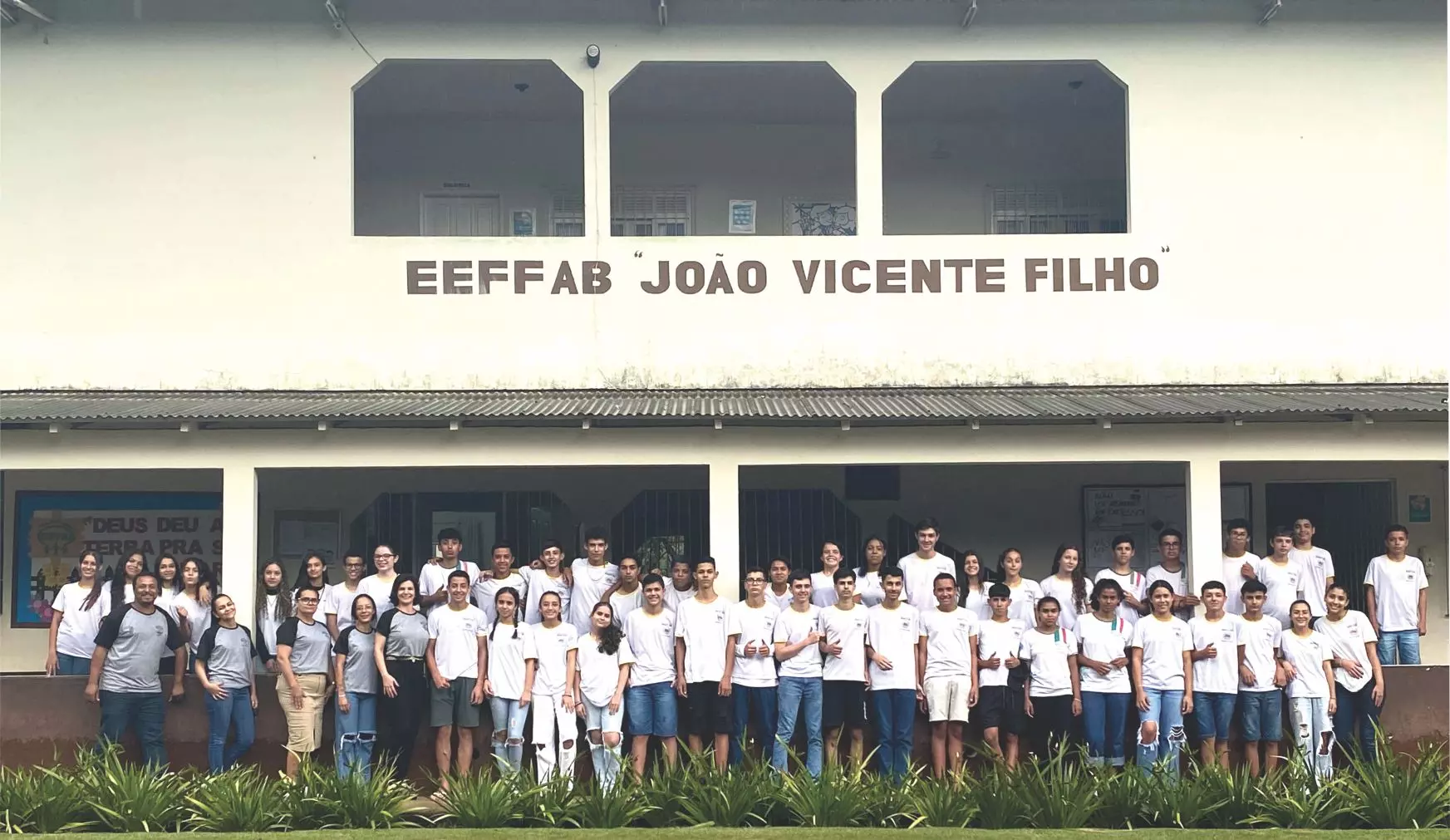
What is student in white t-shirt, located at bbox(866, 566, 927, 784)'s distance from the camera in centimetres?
905

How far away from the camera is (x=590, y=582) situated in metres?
9.73

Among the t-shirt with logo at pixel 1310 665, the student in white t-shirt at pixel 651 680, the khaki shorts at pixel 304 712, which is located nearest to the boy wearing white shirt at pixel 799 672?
the student in white t-shirt at pixel 651 680

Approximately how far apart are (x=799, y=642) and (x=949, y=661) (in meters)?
1.01

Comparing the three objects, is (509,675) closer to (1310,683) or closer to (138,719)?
(138,719)

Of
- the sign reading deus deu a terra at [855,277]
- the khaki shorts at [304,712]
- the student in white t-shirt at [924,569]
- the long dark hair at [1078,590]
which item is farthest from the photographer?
the sign reading deus deu a terra at [855,277]

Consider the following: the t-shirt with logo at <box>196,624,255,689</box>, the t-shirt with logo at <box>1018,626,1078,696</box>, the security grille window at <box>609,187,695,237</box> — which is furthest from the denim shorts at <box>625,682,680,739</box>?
the security grille window at <box>609,187,695,237</box>

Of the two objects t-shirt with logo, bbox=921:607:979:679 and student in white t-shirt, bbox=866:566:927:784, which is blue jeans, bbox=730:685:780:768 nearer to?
student in white t-shirt, bbox=866:566:927:784

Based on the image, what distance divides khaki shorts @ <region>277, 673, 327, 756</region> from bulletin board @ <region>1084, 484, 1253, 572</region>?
755 cm

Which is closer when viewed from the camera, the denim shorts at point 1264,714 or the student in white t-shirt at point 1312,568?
the denim shorts at point 1264,714

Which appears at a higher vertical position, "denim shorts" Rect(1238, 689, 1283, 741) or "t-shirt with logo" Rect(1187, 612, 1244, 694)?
"t-shirt with logo" Rect(1187, 612, 1244, 694)

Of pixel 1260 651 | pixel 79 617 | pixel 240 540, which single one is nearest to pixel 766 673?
pixel 1260 651

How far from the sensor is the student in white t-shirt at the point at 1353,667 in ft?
30.5

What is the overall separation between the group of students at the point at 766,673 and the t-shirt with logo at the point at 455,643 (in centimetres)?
1

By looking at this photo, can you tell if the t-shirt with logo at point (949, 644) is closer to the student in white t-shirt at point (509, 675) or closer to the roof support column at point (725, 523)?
the roof support column at point (725, 523)
